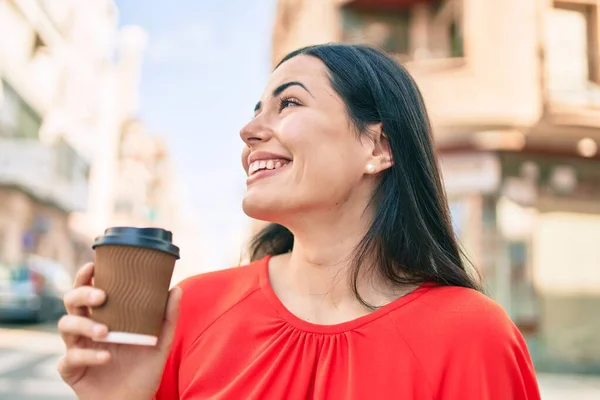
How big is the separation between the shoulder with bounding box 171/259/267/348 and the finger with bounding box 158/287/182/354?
32 centimetres

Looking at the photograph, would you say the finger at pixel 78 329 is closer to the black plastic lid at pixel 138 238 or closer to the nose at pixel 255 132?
the black plastic lid at pixel 138 238

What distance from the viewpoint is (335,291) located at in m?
1.74

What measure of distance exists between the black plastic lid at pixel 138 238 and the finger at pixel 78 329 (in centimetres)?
16

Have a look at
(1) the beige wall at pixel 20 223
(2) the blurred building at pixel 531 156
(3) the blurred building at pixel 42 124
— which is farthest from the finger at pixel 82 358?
(3) the blurred building at pixel 42 124

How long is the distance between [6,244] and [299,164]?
20.2 metres

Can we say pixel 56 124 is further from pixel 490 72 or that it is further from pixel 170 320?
pixel 170 320

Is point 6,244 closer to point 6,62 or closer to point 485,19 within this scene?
point 6,62

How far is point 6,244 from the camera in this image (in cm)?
1942

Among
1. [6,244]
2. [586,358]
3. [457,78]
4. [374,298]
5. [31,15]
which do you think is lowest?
[586,358]

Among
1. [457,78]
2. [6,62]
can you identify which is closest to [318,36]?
[457,78]

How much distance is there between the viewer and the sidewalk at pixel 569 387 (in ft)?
25.7

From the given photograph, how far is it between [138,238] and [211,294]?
61 cm

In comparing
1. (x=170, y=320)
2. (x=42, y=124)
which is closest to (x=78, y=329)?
(x=170, y=320)

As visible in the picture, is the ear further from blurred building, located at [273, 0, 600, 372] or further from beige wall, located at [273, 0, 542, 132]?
beige wall, located at [273, 0, 542, 132]
